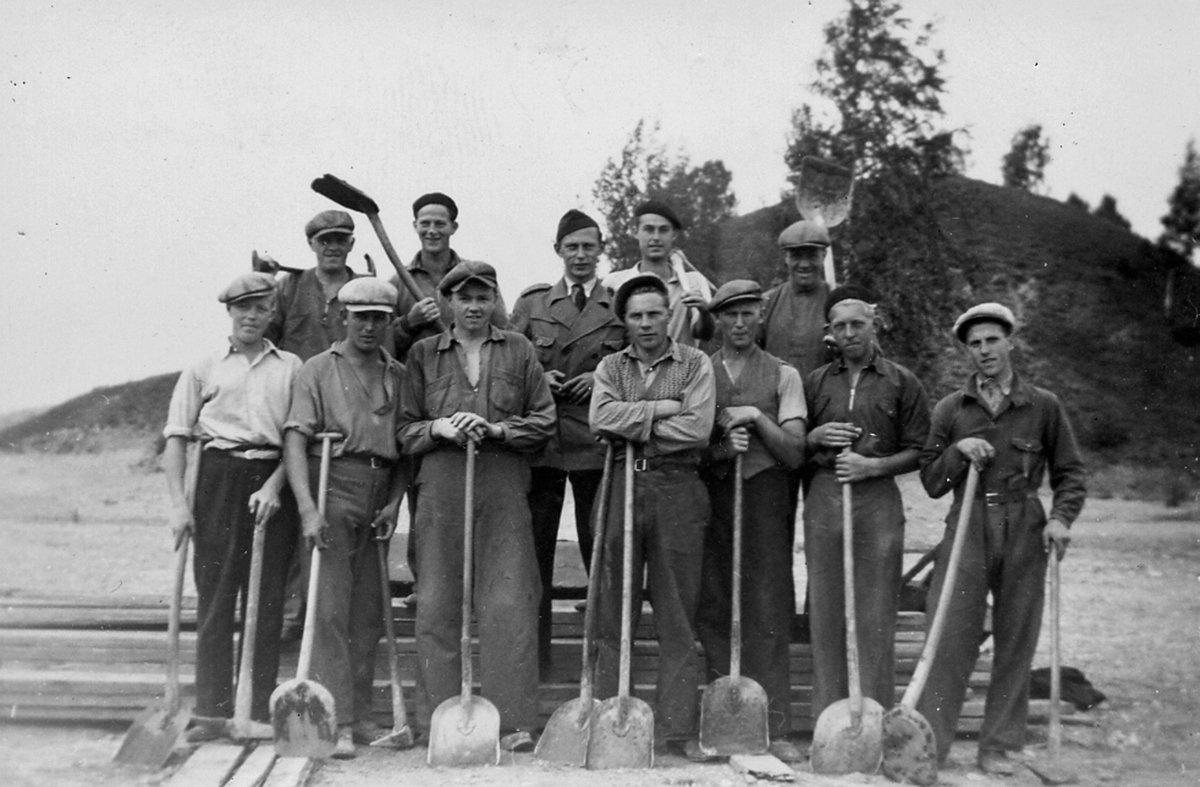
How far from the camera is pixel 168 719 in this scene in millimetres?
5230

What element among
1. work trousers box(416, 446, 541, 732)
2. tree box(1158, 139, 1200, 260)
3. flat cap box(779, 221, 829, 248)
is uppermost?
tree box(1158, 139, 1200, 260)

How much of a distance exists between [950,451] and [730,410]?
1.09m

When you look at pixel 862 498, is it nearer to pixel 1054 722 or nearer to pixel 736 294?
pixel 736 294

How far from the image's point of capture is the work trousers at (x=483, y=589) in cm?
543

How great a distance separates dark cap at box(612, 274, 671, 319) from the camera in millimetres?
5508

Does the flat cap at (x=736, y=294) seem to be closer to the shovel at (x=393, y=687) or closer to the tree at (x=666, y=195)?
the shovel at (x=393, y=687)

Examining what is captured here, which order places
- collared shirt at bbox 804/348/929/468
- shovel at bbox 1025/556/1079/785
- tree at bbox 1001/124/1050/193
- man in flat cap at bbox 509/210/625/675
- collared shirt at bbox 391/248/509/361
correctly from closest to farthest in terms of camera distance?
shovel at bbox 1025/556/1079/785
collared shirt at bbox 804/348/929/468
man in flat cap at bbox 509/210/625/675
collared shirt at bbox 391/248/509/361
tree at bbox 1001/124/1050/193

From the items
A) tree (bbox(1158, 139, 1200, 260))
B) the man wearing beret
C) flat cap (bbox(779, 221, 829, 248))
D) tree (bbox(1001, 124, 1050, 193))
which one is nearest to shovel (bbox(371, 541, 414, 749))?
the man wearing beret

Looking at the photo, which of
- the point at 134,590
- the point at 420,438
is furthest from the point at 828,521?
the point at 134,590

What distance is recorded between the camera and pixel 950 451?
17.6ft

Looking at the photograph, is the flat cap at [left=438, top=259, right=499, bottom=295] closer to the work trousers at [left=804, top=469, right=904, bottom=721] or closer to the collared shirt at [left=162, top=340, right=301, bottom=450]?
the collared shirt at [left=162, top=340, right=301, bottom=450]

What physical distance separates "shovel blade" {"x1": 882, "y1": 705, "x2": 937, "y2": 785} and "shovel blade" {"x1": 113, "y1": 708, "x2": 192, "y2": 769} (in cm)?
332

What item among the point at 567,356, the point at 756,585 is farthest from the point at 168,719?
the point at 756,585

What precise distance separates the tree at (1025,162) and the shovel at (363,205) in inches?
1149
